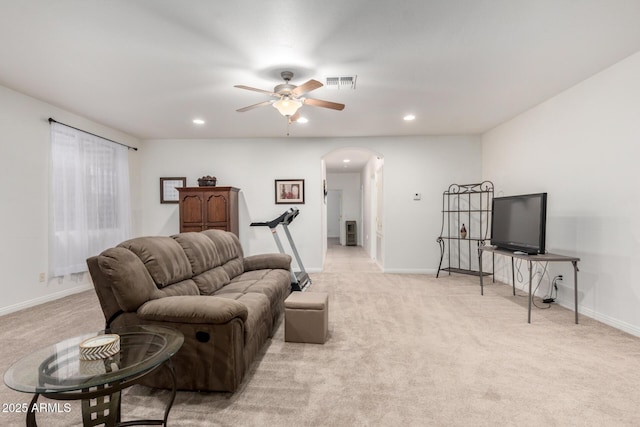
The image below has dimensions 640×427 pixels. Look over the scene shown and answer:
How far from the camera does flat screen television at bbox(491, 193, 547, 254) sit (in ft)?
11.1

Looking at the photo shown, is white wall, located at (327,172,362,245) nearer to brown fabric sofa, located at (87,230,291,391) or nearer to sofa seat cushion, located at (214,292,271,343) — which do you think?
sofa seat cushion, located at (214,292,271,343)

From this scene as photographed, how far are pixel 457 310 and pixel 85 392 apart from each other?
351 cm

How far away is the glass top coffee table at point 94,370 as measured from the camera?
3.87 feet

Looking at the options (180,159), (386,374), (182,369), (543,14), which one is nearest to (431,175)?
(543,14)

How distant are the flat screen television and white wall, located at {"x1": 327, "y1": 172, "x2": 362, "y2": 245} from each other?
22.6 ft

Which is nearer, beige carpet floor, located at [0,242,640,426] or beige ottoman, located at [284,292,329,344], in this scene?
beige carpet floor, located at [0,242,640,426]

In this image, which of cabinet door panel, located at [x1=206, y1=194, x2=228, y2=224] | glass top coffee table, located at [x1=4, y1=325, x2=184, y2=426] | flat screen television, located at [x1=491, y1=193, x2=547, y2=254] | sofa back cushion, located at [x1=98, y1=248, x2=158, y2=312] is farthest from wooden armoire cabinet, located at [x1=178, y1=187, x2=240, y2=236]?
flat screen television, located at [x1=491, y1=193, x2=547, y2=254]

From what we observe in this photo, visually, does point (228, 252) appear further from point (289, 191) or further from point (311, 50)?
point (289, 191)

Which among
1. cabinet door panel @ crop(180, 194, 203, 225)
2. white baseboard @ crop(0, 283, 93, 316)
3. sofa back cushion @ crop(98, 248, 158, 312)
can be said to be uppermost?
cabinet door panel @ crop(180, 194, 203, 225)

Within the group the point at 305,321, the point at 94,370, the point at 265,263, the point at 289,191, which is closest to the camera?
the point at 94,370

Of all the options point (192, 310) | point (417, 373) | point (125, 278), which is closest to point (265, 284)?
point (192, 310)

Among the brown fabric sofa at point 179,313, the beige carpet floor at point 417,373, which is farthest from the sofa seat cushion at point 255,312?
the beige carpet floor at point 417,373

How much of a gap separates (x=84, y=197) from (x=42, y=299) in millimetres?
1447

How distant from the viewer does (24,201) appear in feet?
12.4
